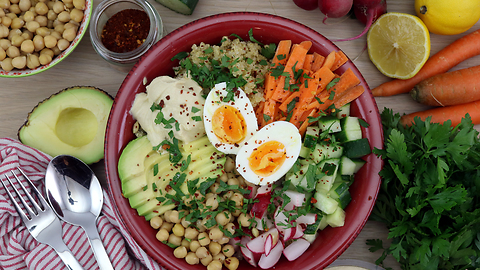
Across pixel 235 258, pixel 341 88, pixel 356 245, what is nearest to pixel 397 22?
pixel 341 88

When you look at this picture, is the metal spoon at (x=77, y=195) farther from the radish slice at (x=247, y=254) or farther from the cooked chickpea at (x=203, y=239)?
the radish slice at (x=247, y=254)

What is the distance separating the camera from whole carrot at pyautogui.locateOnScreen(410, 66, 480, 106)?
1.90m

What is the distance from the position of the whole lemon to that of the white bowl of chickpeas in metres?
1.89

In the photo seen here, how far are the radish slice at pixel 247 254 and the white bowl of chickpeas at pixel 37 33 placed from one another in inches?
54.4

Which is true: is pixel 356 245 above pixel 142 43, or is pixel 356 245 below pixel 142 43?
below

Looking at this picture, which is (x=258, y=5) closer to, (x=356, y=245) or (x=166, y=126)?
(x=166, y=126)

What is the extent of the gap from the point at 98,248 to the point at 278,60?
1.39 metres

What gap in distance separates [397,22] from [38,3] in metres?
2.04

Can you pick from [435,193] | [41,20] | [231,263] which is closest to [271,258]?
[231,263]

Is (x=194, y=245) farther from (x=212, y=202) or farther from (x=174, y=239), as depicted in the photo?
(x=212, y=202)

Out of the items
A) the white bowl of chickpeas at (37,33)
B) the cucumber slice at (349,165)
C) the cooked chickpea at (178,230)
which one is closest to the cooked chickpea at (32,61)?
the white bowl of chickpeas at (37,33)

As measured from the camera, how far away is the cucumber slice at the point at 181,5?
5.75 ft

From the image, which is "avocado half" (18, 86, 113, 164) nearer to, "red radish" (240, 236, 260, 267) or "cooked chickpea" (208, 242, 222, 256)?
"cooked chickpea" (208, 242, 222, 256)

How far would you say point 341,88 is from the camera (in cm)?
167
